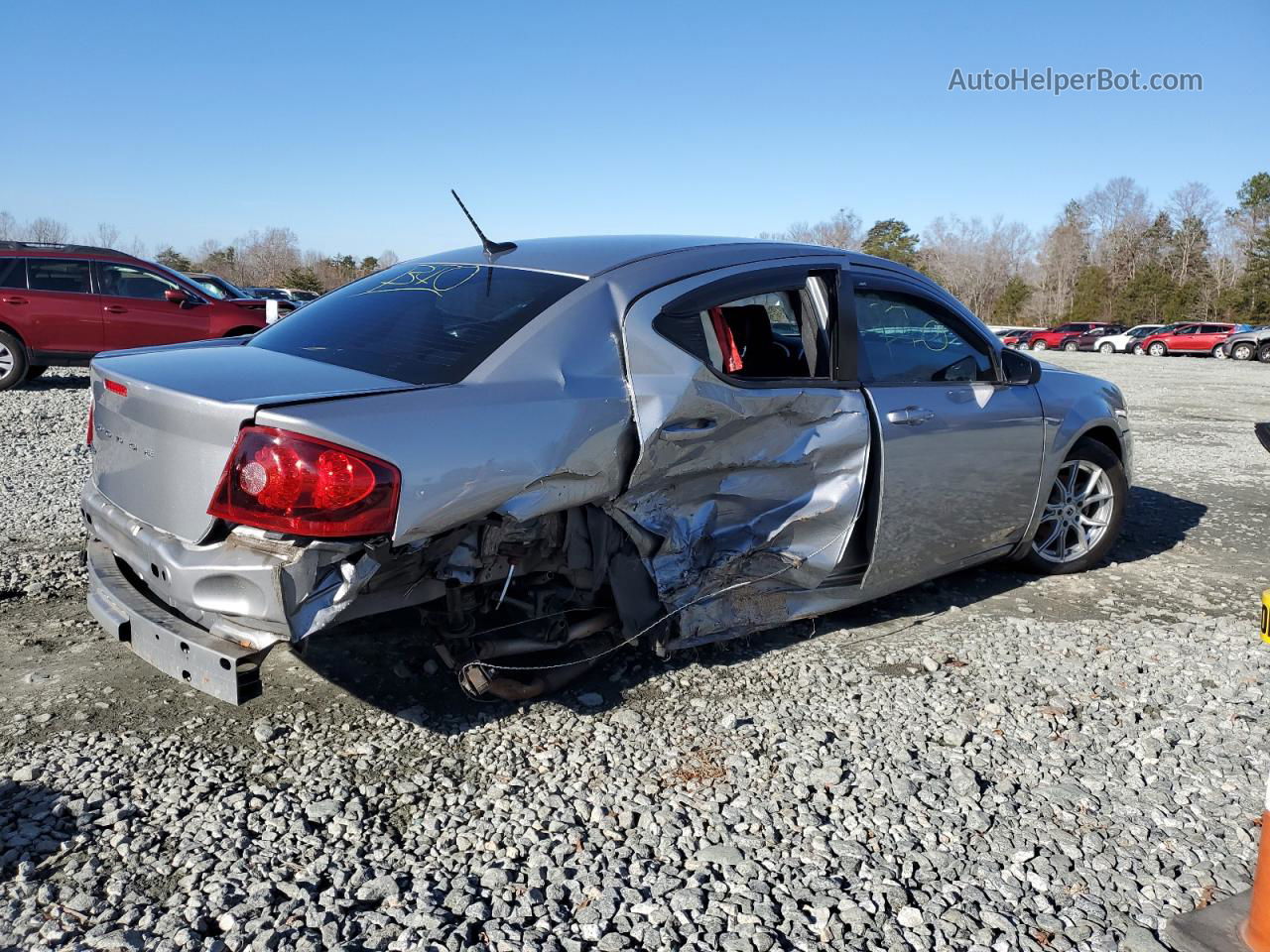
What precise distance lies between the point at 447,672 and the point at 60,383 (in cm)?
1184

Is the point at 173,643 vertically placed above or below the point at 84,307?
below

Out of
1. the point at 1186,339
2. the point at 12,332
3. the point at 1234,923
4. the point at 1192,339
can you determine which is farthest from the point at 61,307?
the point at 1186,339

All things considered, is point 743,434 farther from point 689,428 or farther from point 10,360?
point 10,360

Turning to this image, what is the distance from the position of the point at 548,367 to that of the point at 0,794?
2.01 meters

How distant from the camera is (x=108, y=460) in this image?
3334mm

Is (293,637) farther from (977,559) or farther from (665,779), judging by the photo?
(977,559)

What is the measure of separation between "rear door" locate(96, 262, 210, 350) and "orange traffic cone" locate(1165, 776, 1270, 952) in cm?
1283

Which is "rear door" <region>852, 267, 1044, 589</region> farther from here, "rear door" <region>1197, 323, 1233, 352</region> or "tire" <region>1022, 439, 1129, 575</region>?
"rear door" <region>1197, 323, 1233, 352</region>

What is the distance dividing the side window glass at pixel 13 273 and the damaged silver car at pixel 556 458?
394 inches

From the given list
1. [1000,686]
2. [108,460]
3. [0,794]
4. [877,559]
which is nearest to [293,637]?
[0,794]

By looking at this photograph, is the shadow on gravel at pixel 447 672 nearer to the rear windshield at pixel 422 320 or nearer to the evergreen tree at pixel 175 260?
the rear windshield at pixel 422 320

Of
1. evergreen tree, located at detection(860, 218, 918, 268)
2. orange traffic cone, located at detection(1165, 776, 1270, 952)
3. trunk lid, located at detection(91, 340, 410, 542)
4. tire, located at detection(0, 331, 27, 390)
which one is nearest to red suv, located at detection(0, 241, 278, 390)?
tire, located at detection(0, 331, 27, 390)

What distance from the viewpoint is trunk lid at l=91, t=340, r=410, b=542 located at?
2.78 meters

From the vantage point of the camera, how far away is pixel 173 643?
2.81 m
